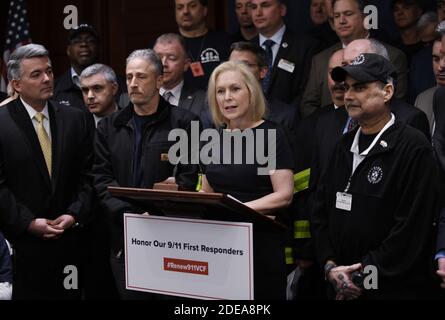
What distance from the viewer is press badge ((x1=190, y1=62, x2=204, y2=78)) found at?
652cm

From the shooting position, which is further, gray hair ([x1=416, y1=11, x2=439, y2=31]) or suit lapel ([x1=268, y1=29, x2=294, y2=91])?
gray hair ([x1=416, y1=11, x2=439, y2=31])

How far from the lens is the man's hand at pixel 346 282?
4105mm

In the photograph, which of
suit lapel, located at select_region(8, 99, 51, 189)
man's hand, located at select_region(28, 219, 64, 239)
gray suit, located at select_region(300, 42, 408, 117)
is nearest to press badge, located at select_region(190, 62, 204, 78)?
gray suit, located at select_region(300, 42, 408, 117)

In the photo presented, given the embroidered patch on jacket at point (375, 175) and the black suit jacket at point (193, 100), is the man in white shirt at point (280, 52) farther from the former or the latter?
the embroidered patch on jacket at point (375, 175)

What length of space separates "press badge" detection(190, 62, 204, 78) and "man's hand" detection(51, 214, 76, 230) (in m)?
1.79

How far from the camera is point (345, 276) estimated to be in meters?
4.12

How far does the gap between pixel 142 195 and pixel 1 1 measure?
5.80 meters

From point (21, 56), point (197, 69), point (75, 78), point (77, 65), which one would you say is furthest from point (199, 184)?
point (77, 65)

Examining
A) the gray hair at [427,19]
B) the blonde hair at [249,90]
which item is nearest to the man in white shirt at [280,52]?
the gray hair at [427,19]

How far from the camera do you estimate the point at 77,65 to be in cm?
694

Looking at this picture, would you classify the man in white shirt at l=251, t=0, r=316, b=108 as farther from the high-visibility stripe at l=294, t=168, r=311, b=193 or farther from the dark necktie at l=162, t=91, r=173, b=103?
the high-visibility stripe at l=294, t=168, r=311, b=193

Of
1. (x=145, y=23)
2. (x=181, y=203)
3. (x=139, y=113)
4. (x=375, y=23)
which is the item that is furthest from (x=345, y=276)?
(x=145, y=23)

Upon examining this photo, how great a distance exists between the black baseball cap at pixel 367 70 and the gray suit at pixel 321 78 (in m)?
1.54
